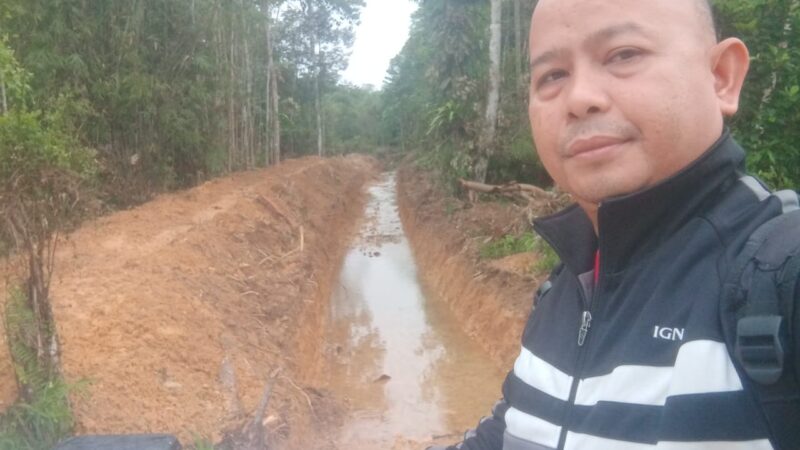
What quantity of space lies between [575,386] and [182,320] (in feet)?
25.5

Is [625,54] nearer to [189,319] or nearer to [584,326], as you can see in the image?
[584,326]

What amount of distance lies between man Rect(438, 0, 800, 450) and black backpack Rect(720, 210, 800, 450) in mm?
44

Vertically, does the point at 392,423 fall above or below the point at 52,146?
below

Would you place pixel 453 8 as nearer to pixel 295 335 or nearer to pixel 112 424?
pixel 295 335

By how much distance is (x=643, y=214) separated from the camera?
134cm

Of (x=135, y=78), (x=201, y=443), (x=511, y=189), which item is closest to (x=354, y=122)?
(x=135, y=78)

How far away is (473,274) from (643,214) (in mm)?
13103

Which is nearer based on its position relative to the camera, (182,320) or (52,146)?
(52,146)

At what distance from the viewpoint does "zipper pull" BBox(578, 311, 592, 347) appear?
1424mm

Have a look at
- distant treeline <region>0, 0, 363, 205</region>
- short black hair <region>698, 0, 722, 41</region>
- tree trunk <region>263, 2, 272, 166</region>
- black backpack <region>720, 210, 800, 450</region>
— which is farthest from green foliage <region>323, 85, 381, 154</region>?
black backpack <region>720, 210, 800, 450</region>

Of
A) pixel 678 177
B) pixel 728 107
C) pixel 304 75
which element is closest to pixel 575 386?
pixel 678 177

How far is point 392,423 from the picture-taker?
978 centimetres

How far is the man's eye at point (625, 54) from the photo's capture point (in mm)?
1337

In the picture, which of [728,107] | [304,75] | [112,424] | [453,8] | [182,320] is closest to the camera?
[728,107]
